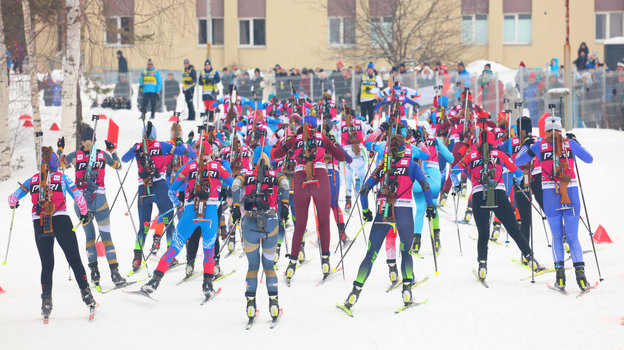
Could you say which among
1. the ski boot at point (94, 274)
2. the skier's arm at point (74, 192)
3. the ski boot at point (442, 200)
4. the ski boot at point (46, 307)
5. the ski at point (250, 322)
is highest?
the skier's arm at point (74, 192)

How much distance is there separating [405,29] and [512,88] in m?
11.8

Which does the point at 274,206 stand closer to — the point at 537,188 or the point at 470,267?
the point at 470,267

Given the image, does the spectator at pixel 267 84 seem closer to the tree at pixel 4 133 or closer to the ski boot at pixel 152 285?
the tree at pixel 4 133

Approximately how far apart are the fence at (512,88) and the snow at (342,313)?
1215 centimetres

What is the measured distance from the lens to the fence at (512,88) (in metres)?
25.8

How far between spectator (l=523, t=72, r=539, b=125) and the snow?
1289 centimetres

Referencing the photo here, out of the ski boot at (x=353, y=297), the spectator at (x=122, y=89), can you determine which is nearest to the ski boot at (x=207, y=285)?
the ski boot at (x=353, y=297)

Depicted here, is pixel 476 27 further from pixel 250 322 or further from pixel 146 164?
pixel 250 322

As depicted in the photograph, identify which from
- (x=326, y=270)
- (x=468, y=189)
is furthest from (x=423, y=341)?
(x=468, y=189)

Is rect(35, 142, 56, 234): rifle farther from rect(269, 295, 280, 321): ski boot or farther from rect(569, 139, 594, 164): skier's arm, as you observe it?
rect(569, 139, 594, 164): skier's arm

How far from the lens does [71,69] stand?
21.7 metres

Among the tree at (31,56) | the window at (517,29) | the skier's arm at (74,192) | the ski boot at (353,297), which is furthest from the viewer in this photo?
the window at (517,29)

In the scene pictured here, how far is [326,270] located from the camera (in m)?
12.1

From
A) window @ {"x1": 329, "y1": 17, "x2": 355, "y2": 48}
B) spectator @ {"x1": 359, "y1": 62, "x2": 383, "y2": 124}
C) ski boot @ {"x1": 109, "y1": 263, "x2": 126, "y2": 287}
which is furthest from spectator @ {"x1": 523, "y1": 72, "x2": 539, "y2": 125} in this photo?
ski boot @ {"x1": 109, "y1": 263, "x2": 126, "y2": 287}
